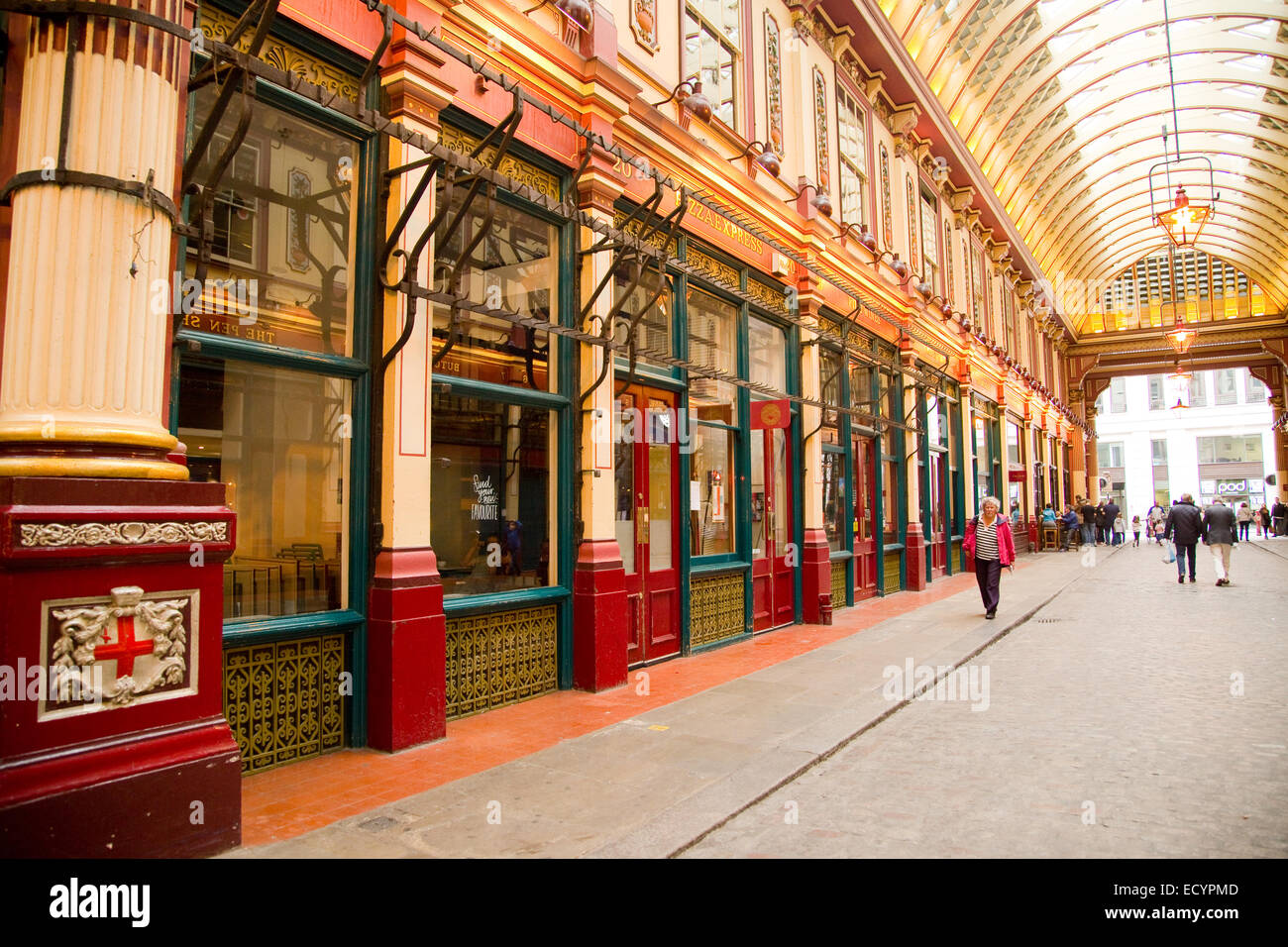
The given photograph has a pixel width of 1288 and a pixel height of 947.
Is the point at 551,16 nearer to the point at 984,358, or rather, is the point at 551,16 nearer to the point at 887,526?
the point at 887,526

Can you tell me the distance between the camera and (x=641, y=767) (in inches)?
194

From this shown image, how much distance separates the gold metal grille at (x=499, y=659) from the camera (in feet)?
19.8

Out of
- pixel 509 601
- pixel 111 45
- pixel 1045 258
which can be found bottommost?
pixel 509 601

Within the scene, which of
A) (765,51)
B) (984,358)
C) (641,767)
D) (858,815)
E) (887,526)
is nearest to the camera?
(858,815)

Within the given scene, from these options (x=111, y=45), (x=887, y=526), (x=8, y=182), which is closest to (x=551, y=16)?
(x=111, y=45)

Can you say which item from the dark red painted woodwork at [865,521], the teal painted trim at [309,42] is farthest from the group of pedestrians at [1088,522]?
the teal painted trim at [309,42]

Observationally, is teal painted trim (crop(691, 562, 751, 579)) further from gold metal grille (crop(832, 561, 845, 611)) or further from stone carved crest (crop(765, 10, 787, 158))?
stone carved crest (crop(765, 10, 787, 158))

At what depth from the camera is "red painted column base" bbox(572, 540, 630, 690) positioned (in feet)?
23.0

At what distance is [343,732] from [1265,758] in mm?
6009

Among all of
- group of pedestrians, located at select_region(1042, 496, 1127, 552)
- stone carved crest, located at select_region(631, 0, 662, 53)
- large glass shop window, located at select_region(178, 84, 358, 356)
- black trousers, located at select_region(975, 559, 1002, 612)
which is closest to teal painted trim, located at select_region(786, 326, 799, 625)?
black trousers, located at select_region(975, 559, 1002, 612)

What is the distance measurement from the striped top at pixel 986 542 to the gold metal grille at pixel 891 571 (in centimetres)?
328

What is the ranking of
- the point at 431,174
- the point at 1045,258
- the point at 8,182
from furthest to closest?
the point at 1045,258
the point at 431,174
the point at 8,182

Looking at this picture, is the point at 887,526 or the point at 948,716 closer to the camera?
the point at 948,716

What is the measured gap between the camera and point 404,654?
526cm
